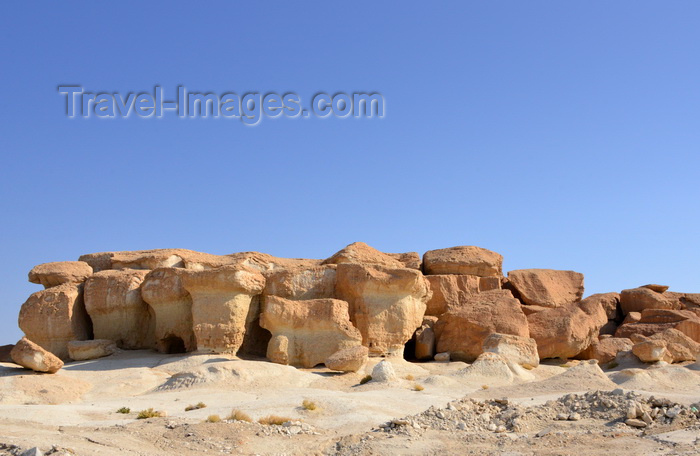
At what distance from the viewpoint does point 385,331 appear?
21250 mm

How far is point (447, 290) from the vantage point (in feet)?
80.9

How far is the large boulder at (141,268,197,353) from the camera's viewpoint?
21.0 metres

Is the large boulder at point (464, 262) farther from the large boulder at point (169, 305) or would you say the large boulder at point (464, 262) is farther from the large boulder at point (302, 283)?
the large boulder at point (169, 305)

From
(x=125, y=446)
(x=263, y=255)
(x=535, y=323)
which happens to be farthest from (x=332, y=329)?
(x=125, y=446)

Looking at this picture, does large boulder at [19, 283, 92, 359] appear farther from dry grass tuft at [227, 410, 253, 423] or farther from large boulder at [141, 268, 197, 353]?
dry grass tuft at [227, 410, 253, 423]

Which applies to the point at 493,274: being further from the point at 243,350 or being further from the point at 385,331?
the point at 243,350

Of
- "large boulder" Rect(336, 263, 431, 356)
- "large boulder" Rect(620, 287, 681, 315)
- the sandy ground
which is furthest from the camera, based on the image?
"large boulder" Rect(620, 287, 681, 315)

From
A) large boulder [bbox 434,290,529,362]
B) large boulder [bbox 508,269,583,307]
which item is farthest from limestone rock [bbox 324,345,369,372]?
large boulder [bbox 508,269,583,307]

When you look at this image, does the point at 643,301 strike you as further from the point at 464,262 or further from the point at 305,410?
the point at 305,410

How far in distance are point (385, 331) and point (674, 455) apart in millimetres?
11723

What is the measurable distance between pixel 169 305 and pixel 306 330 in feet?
14.5

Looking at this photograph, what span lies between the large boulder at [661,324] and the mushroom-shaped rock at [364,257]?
24.8ft

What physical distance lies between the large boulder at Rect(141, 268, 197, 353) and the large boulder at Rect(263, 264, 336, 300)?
244 centimetres

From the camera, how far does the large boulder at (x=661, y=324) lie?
24.2m
